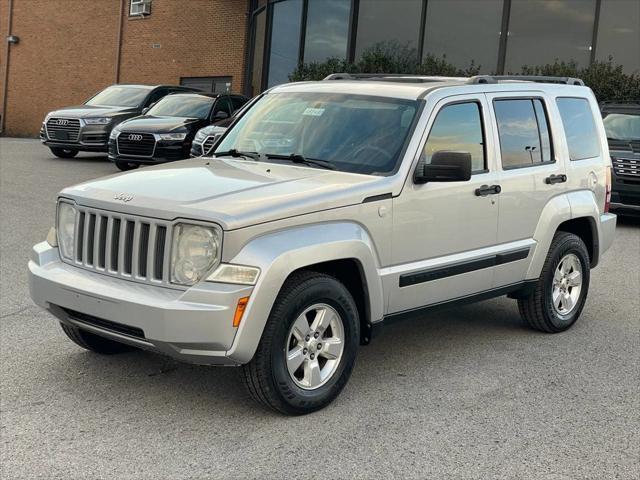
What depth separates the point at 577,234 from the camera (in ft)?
21.8

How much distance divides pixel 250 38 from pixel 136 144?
35.6ft

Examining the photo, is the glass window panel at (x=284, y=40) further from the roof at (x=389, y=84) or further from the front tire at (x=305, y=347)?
the front tire at (x=305, y=347)

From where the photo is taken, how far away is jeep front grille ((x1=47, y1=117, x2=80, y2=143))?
674 inches

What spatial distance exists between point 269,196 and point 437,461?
159cm

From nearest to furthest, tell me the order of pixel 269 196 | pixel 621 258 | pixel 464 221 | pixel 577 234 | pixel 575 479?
pixel 575 479 < pixel 269 196 < pixel 464 221 < pixel 577 234 < pixel 621 258

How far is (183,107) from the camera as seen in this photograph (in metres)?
16.0

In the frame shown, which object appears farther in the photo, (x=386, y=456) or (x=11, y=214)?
(x=11, y=214)

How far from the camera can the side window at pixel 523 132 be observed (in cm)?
566

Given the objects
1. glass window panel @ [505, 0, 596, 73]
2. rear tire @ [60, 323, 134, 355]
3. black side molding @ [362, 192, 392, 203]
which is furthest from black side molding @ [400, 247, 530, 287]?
glass window panel @ [505, 0, 596, 73]

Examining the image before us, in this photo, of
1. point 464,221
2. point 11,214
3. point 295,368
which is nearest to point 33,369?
point 295,368

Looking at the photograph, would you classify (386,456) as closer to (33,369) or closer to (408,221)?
(408,221)

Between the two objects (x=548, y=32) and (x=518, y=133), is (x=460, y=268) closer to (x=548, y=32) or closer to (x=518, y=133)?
(x=518, y=133)

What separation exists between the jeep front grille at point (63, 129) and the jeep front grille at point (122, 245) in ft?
44.1

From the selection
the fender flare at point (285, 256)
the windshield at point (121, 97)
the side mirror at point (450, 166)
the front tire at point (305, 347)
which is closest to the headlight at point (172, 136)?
the windshield at point (121, 97)
